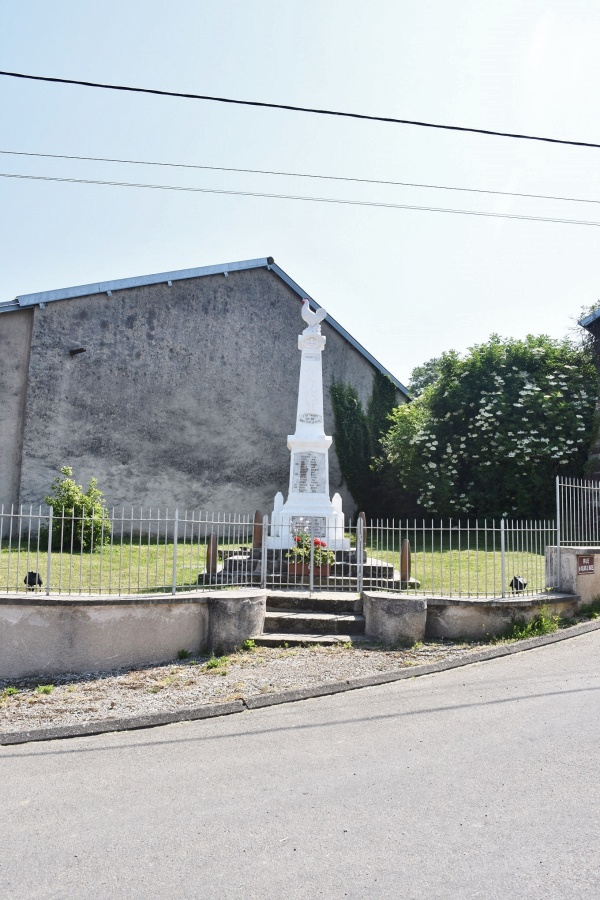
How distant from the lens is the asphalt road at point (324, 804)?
3.20m

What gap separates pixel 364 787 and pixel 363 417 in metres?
18.4

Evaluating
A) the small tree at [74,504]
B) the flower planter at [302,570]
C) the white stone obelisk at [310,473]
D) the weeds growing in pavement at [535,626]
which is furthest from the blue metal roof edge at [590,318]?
the small tree at [74,504]

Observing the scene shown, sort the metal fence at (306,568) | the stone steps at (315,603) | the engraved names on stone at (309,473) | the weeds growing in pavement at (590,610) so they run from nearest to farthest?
1. the metal fence at (306,568)
2. the stone steps at (315,603)
3. the weeds growing in pavement at (590,610)
4. the engraved names on stone at (309,473)

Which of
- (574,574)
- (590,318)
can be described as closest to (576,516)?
(574,574)

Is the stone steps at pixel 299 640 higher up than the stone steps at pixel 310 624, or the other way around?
the stone steps at pixel 310 624

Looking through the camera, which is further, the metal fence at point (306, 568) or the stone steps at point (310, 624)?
the metal fence at point (306, 568)

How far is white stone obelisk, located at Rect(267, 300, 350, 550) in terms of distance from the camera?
40.7ft

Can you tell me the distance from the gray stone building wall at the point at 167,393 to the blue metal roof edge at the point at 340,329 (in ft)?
0.93

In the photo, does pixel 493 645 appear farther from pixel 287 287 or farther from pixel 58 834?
pixel 287 287

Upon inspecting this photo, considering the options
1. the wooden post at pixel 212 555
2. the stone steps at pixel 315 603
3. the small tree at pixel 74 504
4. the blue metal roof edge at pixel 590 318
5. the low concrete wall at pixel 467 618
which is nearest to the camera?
the low concrete wall at pixel 467 618

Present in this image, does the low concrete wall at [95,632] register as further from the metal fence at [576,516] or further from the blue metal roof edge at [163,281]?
the blue metal roof edge at [163,281]

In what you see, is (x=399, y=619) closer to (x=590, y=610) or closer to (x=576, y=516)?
(x=590, y=610)

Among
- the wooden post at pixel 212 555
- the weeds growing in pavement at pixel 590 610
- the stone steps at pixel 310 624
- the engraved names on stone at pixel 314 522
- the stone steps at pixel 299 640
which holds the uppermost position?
the engraved names on stone at pixel 314 522

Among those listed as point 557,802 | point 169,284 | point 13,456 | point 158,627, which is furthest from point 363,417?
point 557,802
